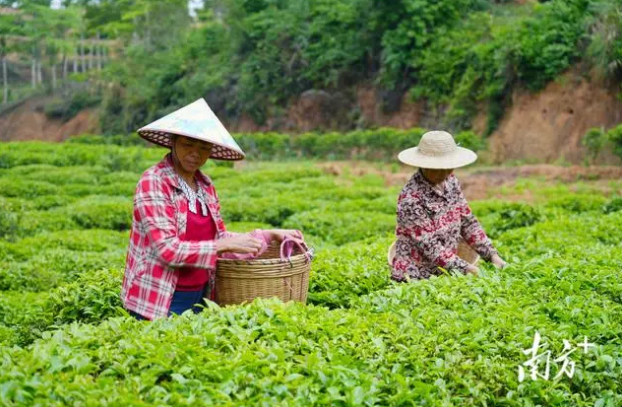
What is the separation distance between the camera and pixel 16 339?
20.5 feet

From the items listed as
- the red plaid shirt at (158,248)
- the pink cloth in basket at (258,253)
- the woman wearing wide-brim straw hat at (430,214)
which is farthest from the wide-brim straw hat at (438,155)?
the red plaid shirt at (158,248)

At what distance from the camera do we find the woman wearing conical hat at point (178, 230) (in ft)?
14.4

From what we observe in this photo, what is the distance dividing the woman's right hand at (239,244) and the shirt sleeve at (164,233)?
0.04 meters

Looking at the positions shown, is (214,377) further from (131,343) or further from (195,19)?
(195,19)

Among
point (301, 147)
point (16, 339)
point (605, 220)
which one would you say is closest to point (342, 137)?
point (301, 147)

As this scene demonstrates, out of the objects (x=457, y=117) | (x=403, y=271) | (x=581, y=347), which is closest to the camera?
(x=581, y=347)

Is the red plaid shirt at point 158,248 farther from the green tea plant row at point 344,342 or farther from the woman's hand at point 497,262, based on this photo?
the woman's hand at point 497,262

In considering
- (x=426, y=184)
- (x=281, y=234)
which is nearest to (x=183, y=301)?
(x=281, y=234)

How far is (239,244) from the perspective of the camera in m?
4.46

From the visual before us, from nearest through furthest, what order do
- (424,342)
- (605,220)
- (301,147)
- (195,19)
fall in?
(424,342)
(605,220)
(301,147)
(195,19)

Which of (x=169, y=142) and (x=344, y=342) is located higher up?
(x=169, y=142)

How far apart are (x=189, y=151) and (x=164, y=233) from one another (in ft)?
1.60

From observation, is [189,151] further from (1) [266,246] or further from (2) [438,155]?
(2) [438,155]

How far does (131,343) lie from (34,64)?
140ft
